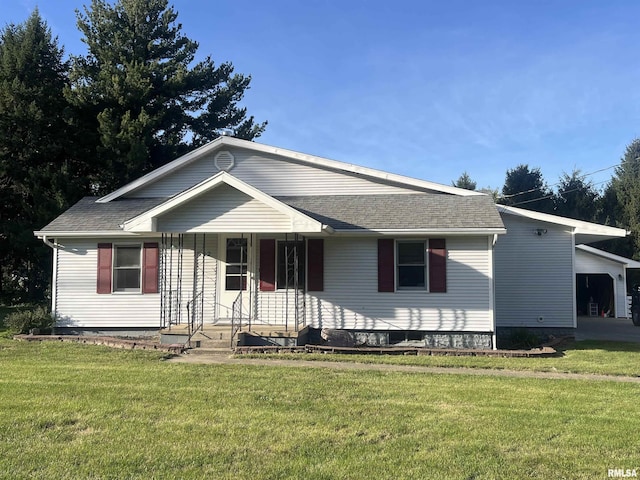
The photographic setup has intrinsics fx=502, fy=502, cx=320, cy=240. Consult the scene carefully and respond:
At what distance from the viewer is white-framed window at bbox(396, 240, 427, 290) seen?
39.9 feet

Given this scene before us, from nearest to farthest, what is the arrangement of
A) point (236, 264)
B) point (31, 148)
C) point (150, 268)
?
point (236, 264) → point (150, 268) → point (31, 148)

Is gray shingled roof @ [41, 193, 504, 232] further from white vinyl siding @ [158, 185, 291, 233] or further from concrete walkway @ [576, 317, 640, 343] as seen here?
concrete walkway @ [576, 317, 640, 343]

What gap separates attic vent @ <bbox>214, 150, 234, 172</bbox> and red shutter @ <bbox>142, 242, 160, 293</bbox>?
2.97 meters

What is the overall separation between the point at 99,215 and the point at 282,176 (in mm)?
5101

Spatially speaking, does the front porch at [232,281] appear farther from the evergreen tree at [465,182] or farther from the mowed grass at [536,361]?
the evergreen tree at [465,182]

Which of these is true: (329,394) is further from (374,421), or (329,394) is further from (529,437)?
(529,437)

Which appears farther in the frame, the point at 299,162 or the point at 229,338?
the point at 299,162

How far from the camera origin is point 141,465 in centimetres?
429

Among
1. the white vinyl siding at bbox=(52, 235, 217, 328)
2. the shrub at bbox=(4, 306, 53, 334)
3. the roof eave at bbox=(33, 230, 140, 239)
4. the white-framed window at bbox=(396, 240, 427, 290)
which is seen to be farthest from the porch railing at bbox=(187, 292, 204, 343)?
the white-framed window at bbox=(396, 240, 427, 290)

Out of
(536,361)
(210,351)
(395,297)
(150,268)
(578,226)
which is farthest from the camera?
(578,226)

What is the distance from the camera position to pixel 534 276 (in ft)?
46.0

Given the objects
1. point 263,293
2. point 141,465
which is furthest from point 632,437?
point 263,293

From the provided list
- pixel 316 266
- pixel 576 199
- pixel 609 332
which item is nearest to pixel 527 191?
pixel 576 199

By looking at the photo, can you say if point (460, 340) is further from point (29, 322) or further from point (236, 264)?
point (29, 322)
